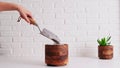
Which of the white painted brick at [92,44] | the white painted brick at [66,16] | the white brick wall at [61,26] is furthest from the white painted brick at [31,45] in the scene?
the white painted brick at [92,44]

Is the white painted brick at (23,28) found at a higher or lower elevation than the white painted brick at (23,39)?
higher

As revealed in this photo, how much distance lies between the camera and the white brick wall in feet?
5.79

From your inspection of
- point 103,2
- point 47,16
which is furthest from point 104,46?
point 47,16

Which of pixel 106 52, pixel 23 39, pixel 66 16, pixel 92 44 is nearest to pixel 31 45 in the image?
pixel 23 39

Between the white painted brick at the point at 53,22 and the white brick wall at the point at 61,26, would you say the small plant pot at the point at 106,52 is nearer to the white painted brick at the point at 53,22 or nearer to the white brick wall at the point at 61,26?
the white brick wall at the point at 61,26

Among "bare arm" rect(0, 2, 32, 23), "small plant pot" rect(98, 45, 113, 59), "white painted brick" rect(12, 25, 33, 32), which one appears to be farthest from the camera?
"white painted brick" rect(12, 25, 33, 32)

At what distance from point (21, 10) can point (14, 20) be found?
606mm

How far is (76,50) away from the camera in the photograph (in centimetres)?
177

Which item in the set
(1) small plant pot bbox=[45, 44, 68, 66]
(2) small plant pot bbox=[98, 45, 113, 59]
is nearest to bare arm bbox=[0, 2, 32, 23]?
(1) small plant pot bbox=[45, 44, 68, 66]

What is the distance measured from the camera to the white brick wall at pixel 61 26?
69.4 inches

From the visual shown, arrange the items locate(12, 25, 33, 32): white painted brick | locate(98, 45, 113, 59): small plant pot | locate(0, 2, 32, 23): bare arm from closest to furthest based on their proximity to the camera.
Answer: locate(0, 2, 32, 23): bare arm
locate(98, 45, 113, 59): small plant pot
locate(12, 25, 33, 32): white painted brick

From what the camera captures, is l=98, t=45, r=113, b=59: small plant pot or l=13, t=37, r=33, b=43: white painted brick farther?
l=13, t=37, r=33, b=43: white painted brick

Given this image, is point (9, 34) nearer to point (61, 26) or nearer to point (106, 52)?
point (61, 26)

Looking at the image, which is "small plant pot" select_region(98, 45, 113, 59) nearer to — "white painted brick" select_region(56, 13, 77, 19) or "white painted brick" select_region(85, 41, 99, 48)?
"white painted brick" select_region(85, 41, 99, 48)
